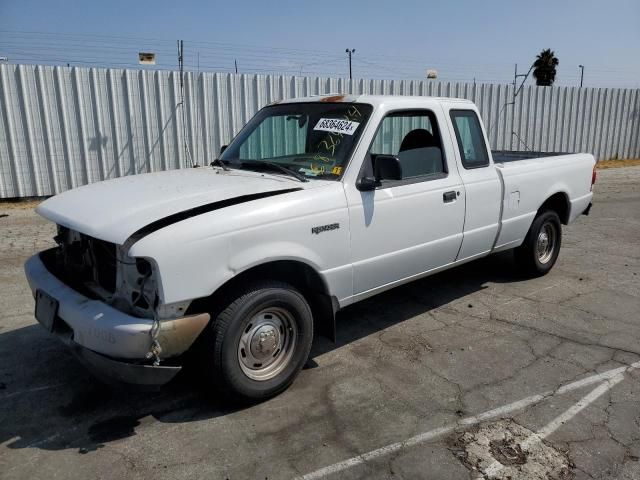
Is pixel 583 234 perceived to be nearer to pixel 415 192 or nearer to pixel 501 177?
pixel 501 177

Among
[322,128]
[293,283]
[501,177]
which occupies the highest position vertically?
[322,128]

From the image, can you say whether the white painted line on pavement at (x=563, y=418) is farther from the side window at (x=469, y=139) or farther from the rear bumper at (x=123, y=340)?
the side window at (x=469, y=139)

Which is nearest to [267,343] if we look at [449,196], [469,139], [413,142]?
[449,196]

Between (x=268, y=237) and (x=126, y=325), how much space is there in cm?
98

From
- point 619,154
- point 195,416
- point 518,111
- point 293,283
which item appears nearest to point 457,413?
point 293,283

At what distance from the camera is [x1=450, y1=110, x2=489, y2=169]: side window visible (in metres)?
4.90

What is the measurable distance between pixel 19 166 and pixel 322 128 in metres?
7.88

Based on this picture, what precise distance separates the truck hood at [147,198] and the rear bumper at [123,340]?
46cm

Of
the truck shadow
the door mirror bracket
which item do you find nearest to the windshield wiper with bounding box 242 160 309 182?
the door mirror bracket

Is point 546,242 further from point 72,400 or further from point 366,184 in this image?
point 72,400

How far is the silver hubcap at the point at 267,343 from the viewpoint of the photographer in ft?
11.3

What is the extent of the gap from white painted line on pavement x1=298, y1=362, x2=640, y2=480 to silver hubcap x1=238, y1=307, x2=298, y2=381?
850mm

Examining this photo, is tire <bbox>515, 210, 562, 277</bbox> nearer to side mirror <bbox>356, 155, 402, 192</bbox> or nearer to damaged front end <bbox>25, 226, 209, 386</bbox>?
side mirror <bbox>356, 155, 402, 192</bbox>

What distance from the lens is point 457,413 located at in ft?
11.2
